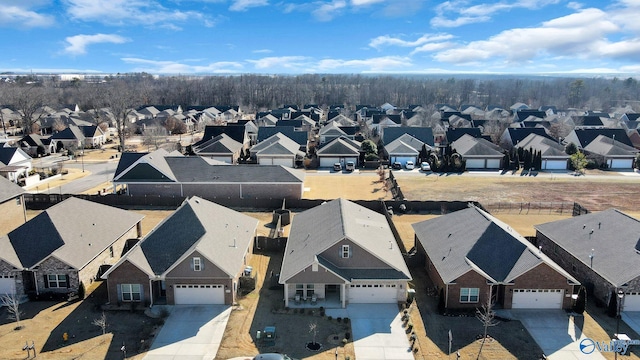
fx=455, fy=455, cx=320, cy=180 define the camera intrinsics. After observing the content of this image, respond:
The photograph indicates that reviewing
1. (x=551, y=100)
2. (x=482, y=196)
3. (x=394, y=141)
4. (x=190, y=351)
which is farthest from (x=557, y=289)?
(x=551, y=100)

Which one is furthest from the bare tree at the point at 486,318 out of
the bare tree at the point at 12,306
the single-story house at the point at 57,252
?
the bare tree at the point at 12,306

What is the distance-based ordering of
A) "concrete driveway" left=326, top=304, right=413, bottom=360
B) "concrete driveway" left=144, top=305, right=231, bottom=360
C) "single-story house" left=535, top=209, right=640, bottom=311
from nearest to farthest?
"concrete driveway" left=144, top=305, right=231, bottom=360 → "concrete driveway" left=326, top=304, right=413, bottom=360 → "single-story house" left=535, top=209, right=640, bottom=311

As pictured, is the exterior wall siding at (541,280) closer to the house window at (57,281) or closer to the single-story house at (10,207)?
the house window at (57,281)

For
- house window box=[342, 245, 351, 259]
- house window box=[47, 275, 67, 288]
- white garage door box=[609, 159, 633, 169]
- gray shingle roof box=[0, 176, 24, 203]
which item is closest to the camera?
house window box=[342, 245, 351, 259]

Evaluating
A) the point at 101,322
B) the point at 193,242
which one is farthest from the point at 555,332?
the point at 101,322

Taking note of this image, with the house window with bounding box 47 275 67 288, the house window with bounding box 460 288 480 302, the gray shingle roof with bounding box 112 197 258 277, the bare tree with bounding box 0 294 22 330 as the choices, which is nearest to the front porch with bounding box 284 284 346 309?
the gray shingle roof with bounding box 112 197 258 277

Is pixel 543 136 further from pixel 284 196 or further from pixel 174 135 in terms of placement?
pixel 174 135

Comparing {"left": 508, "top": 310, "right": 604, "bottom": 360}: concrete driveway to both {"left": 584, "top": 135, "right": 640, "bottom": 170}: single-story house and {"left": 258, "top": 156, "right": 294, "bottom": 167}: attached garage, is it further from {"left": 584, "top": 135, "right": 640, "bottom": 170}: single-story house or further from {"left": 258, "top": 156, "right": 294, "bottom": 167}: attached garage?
{"left": 584, "top": 135, "right": 640, "bottom": 170}: single-story house
